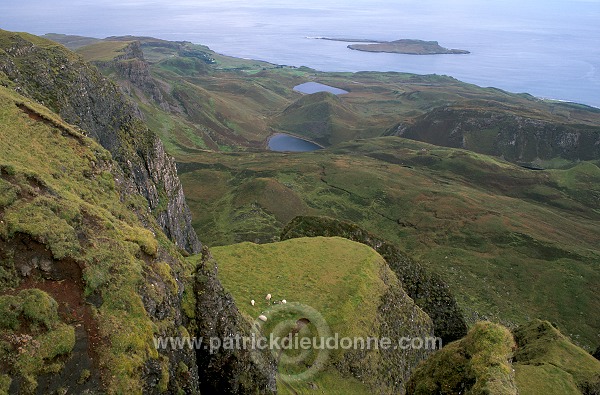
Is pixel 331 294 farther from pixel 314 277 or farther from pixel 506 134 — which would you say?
pixel 506 134

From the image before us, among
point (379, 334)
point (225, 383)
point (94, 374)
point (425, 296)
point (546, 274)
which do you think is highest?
point (94, 374)

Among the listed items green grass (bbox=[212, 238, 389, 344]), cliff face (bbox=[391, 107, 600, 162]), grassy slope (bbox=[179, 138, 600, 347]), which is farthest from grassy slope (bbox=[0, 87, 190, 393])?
cliff face (bbox=[391, 107, 600, 162])

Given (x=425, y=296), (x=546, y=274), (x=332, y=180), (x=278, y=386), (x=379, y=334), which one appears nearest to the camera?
(x=278, y=386)

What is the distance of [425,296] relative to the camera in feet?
150

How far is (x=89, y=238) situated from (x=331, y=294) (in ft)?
71.0

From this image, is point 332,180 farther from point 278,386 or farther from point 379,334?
point 278,386

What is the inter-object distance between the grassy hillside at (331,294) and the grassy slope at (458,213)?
26.5m

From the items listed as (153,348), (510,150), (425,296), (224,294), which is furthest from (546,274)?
(510,150)

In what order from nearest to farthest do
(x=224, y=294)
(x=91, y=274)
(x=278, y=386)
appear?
(x=91, y=274) < (x=224, y=294) < (x=278, y=386)

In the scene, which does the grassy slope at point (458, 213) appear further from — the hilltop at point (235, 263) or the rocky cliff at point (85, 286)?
the rocky cliff at point (85, 286)

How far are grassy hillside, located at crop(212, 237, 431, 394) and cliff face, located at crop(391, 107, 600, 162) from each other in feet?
501

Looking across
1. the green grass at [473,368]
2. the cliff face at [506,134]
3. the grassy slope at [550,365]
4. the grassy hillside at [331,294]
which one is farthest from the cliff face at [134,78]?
the green grass at [473,368]

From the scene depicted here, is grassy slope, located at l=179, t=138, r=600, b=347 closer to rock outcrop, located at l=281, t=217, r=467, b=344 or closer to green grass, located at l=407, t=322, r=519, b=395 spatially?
rock outcrop, located at l=281, t=217, r=467, b=344

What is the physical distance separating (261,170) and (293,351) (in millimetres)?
92719
